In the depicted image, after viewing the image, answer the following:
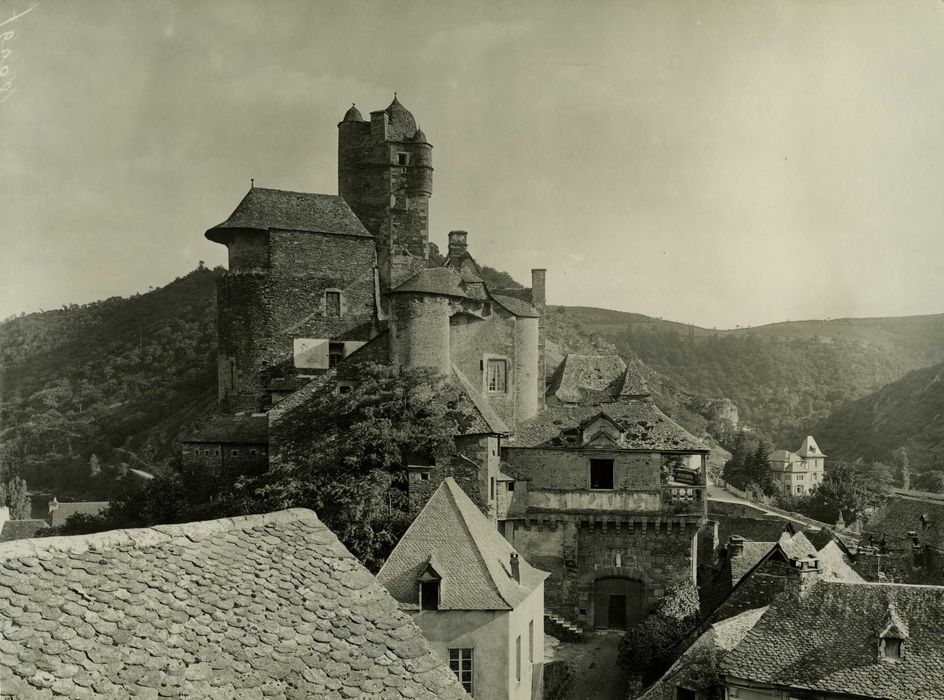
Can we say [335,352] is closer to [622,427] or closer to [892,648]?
[622,427]

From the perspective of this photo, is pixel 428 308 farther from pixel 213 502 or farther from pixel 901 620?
pixel 901 620

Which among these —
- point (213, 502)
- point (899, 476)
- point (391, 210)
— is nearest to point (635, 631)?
point (213, 502)

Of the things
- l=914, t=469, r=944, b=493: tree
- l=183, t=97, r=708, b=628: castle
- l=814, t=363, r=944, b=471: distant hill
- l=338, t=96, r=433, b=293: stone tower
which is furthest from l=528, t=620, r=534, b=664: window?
l=814, t=363, r=944, b=471: distant hill

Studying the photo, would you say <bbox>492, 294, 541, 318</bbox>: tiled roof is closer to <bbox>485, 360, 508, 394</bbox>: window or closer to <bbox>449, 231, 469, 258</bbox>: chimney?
<bbox>485, 360, 508, 394</bbox>: window

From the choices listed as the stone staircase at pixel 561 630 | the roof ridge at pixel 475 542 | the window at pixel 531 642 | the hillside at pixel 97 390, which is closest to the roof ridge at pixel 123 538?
the roof ridge at pixel 475 542

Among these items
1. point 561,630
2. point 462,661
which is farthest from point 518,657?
point 561,630

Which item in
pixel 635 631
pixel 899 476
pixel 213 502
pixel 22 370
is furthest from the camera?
pixel 899 476

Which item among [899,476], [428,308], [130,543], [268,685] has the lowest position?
[899,476]
